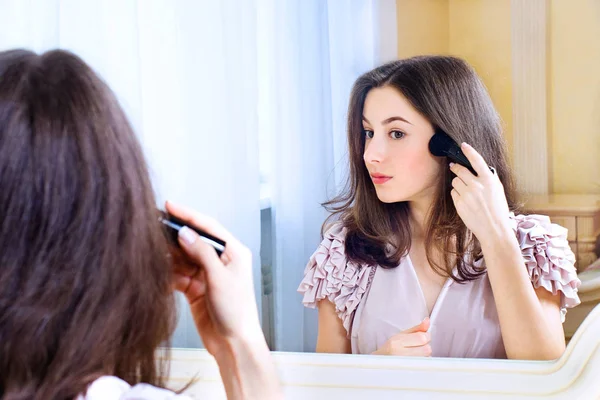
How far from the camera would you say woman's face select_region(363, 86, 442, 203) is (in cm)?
86

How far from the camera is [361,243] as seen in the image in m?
0.92

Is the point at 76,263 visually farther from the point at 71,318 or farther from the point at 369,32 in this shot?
the point at 369,32

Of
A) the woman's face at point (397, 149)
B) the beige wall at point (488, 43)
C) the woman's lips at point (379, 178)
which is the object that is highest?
the beige wall at point (488, 43)

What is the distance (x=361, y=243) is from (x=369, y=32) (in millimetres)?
281

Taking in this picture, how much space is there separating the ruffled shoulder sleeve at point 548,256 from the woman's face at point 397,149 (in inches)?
5.3

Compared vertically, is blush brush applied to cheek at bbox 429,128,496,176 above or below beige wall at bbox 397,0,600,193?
below

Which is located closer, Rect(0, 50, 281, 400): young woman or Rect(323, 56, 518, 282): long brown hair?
Rect(0, 50, 281, 400): young woman

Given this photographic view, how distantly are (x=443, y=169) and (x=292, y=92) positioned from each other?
0.24m

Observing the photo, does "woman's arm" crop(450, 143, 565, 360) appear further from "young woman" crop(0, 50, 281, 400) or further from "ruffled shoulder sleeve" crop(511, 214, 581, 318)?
"young woman" crop(0, 50, 281, 400)

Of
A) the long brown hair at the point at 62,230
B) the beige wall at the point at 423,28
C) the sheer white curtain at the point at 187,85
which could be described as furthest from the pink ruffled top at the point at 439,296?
the long brown hair at the point at 62,230

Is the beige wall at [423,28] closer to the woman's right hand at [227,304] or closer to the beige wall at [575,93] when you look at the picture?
the beige wall at [575,93]

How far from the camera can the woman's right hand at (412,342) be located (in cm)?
89

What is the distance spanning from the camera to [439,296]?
34.9 inches

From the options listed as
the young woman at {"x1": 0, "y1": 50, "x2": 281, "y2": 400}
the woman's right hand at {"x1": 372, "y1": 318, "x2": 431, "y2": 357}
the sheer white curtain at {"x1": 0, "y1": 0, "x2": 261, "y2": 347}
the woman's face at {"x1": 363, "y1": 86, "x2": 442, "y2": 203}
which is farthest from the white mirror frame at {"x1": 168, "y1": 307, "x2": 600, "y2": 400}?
the young woman at {"x1": 0, "y1": 50, "x2": 281, "y2": 400}
